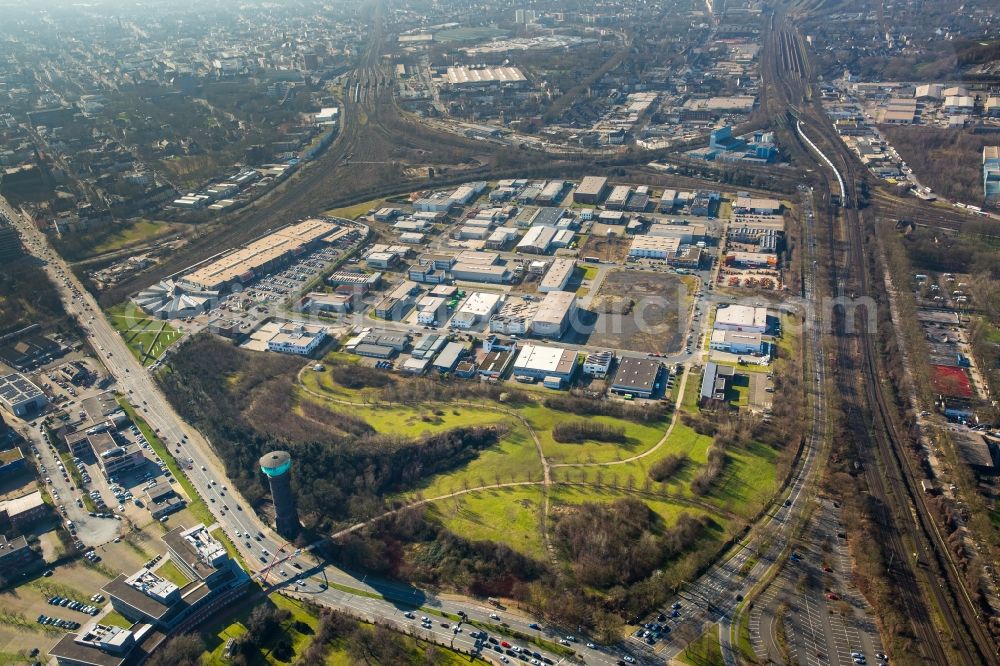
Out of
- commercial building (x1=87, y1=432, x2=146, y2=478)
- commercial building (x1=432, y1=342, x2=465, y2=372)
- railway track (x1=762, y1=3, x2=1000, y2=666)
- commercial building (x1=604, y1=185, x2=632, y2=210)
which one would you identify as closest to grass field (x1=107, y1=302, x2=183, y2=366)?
commercial building (x1=87, y1=432, x2=146, y2=478)

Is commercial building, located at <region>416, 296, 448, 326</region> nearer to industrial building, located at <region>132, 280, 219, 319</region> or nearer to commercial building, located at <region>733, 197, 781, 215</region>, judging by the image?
industrial building, located at <region>132, 280, 219, 319</region>

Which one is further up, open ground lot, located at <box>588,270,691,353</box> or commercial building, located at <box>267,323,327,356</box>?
open ground lot, located at <box>588,270,691,353</box>

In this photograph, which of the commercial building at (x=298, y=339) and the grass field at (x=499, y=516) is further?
the commercial building at (x=298, y=339)

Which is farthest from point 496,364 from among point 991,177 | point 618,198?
Answer: point 991,177

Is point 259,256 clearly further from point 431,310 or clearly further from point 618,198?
point 618,198

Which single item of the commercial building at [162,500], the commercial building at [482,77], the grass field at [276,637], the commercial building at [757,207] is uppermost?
the commercial building at [482,77]

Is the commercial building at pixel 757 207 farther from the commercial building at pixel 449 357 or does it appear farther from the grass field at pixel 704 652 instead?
the grass field at pixel 704 652

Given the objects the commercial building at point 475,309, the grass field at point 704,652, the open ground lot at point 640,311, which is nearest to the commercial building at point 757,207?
the open ground lot at point 640,311
